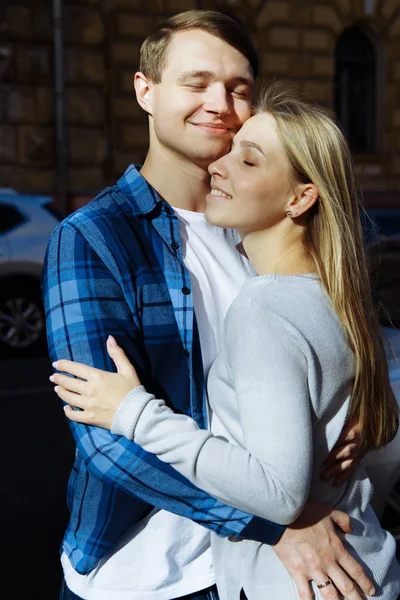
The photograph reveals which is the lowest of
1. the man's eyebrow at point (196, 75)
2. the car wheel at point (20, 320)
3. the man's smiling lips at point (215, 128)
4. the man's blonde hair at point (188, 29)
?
the car wheel at point (20, 320)

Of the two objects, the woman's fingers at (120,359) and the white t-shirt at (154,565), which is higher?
→ the woman's fingers at (120,359)

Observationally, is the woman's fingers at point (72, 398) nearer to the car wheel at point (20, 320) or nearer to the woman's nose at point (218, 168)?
the woman's nose at point (218, 168)

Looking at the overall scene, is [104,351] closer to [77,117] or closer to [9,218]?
[9,218]

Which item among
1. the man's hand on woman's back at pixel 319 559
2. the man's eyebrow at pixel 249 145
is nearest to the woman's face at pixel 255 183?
the man's eyebrow at pixel 249 145

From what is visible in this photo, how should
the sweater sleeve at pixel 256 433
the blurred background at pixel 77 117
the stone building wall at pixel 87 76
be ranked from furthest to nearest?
the stone building wall at pixel 87 76 < the blurred background at pixel 77 117 < the sweater sleeve at pixel 256 433

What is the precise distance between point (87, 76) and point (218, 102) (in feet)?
37.9

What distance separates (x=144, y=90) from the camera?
1.93 metres

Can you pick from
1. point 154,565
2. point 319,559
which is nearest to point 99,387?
point 154,565

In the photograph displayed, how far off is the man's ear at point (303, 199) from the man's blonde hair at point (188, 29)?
0.42 m

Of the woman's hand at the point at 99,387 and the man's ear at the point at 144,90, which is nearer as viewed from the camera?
the woman's hand at the point at 99,387

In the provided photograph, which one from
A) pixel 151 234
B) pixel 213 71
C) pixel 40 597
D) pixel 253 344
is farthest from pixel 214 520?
pixel 40 597

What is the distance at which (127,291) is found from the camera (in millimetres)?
1569

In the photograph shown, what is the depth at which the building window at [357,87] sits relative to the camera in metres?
15.2

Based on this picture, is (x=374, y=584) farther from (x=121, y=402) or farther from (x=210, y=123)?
(x=210, y=123)
